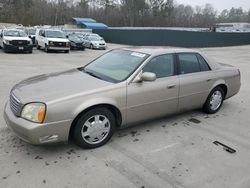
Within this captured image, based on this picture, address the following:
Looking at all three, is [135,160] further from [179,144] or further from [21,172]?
[21,172]

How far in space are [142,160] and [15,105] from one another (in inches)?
75.1

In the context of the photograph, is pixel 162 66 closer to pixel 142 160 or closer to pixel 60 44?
pixel 142 160

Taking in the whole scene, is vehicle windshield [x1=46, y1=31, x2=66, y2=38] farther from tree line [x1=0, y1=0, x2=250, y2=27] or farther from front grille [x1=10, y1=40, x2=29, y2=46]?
tree line [x1=0, y1=0, x2=250, y2=27]

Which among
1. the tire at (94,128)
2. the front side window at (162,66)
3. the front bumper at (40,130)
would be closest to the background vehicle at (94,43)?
the front side window at (162,66)

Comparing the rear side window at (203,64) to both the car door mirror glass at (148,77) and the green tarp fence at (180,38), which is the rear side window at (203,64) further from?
the green tarp fence at (180,38)

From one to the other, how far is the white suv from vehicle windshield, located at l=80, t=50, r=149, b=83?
48.4 ft

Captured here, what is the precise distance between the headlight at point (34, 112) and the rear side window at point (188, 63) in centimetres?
262

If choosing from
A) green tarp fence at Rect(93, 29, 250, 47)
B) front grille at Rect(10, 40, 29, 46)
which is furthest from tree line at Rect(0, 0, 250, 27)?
front grille at Rect(10, 40, 29, 46)

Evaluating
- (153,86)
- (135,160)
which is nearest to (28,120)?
(135,160)

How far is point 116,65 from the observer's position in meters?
4.53

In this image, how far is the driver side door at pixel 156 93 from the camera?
13.6ft

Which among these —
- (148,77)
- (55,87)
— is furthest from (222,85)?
(55,87)

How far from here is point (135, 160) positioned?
142 inches

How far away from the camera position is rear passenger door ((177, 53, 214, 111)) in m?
4.83
